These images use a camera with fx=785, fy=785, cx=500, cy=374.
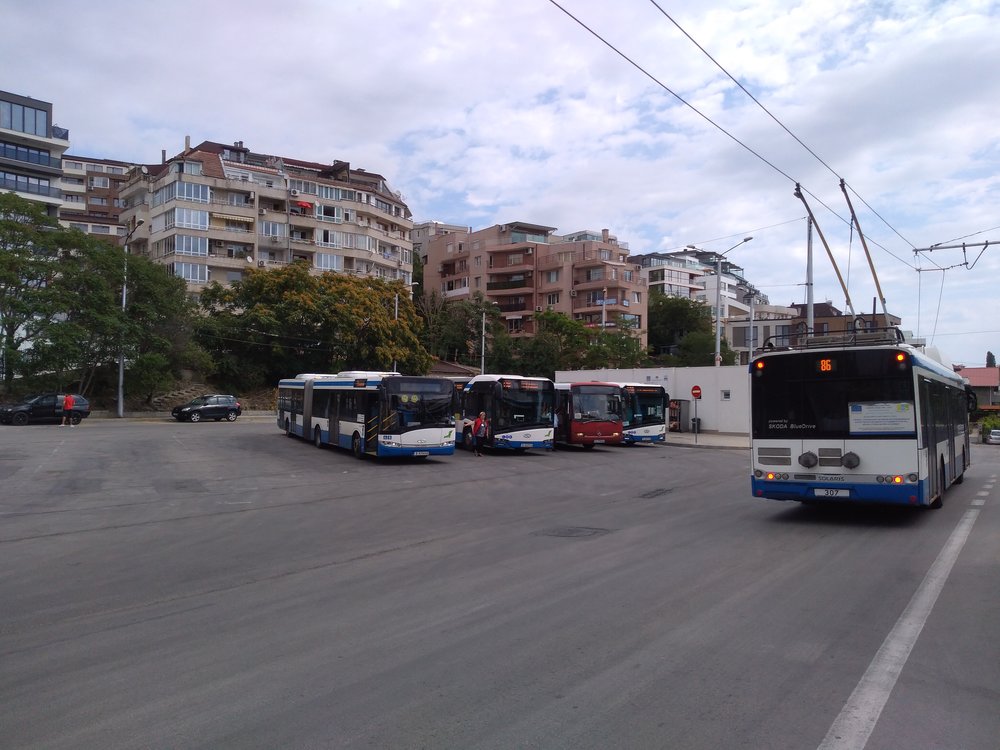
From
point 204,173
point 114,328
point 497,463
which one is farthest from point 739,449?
point 204,173

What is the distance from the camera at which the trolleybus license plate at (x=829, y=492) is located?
12.7 meters

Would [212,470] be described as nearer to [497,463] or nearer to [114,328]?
[497,463]

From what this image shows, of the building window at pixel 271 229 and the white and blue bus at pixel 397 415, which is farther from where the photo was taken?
the building window at pixel 271 229

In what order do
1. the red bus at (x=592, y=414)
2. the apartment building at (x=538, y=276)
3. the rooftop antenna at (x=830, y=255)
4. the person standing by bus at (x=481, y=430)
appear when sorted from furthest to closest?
the apartment building at (x=538, y=276) < the red bus at (x=592, y=414) < the person standing by bus at (x=481, y=430) < the rooftop antenna at (x=830, y=255)

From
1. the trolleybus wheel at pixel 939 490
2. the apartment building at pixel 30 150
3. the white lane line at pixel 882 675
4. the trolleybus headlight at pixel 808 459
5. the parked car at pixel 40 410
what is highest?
the apartment building at pixel 30 150

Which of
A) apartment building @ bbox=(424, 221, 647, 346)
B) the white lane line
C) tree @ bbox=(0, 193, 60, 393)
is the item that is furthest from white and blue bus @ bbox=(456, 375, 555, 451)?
apartment building @ bbox=(424, 221, 647, 346)

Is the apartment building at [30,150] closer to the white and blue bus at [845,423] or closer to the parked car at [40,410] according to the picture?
the parked car at [40,410]

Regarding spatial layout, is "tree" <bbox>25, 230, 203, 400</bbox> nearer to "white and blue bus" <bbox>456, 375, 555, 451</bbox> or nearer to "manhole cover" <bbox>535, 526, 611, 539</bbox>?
"white and blue bus" <bbox>456, 375, 555, 451</bbox>

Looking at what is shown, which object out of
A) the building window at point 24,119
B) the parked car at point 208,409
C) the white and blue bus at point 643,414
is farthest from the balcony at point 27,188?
the white and blue bus at point 643,414

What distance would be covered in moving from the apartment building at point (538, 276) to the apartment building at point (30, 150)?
40164 millimetres

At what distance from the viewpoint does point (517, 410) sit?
29469 mm

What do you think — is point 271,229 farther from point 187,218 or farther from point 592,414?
point 592,414

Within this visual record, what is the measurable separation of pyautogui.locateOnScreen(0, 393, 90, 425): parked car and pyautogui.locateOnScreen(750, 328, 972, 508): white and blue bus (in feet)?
128

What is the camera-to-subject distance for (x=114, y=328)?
4675 cm
